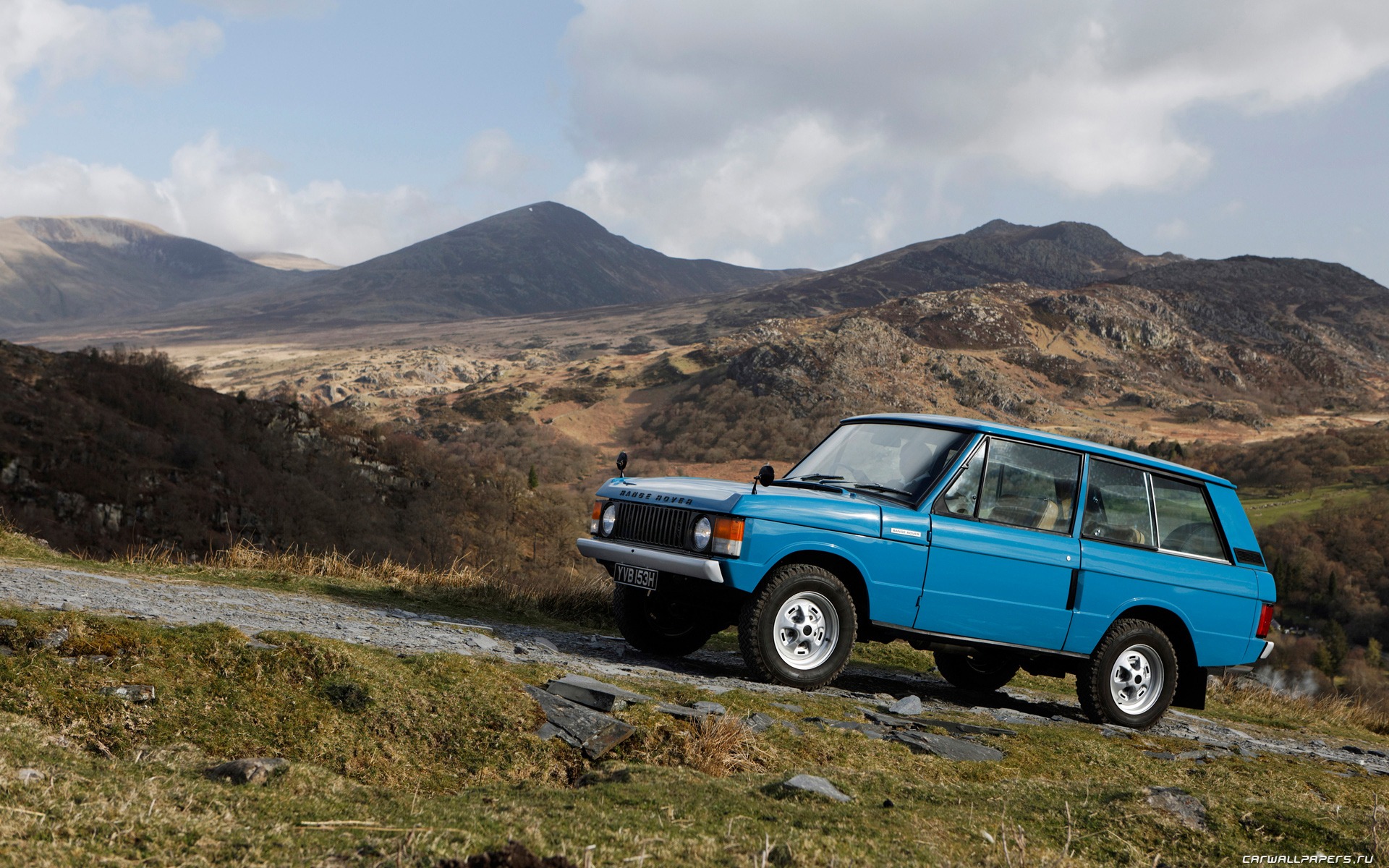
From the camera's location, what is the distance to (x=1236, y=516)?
27.5 ft

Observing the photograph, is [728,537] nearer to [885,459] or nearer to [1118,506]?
[885,459]

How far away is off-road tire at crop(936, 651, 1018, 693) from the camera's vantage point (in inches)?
364

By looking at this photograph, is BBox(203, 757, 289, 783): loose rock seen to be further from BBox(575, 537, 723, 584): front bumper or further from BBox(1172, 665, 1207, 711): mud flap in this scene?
BBox(1172, 665, 1207, 711): mud flap

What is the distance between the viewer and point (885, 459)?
25.8 feet

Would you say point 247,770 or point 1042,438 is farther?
point 1042,438

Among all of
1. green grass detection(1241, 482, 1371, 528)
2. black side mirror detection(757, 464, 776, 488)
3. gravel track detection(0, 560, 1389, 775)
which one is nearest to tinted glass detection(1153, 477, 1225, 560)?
gravel track detection(0, 560, 1389, 775)

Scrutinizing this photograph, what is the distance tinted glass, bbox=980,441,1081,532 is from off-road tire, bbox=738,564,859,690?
4.37 ft

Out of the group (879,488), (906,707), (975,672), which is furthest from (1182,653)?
(879,488)

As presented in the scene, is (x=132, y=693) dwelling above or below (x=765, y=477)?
below

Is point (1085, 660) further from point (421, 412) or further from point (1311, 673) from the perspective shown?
point (421, 412)

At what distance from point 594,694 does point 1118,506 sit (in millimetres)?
4639

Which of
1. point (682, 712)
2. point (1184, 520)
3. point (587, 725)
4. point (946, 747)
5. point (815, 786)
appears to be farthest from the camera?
point (1184, 520)

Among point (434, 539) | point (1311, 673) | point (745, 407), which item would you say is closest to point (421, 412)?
point (745, 407)

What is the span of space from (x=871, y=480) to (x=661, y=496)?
1.64m
